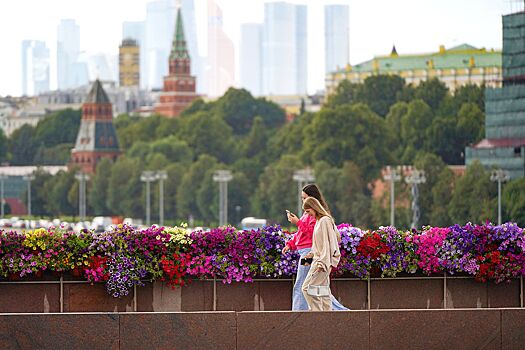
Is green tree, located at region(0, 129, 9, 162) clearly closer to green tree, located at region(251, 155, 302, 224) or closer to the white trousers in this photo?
green tree, located at region(251, 155, 302, 224)

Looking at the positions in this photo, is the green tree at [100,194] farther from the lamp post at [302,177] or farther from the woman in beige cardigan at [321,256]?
the woman in beige cardigan at [321,256]

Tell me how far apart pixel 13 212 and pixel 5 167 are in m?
8.41

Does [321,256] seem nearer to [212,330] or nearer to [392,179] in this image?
[212,330]

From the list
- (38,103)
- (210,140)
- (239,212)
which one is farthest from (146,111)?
(239,212)

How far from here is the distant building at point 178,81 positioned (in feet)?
607

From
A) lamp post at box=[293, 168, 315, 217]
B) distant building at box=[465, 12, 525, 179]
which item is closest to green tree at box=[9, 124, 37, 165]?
lamp post at box=[293, 168, 315, 217]

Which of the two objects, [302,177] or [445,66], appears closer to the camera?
[302,177]

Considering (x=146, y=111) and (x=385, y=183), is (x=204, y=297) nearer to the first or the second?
(x=385, y=183)

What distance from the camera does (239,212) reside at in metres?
126

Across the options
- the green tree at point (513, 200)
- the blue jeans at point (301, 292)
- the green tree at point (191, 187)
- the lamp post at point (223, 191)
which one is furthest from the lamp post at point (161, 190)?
the blue jeans at point (301, 292)

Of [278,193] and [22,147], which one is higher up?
[22,147]

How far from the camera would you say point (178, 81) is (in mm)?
189250

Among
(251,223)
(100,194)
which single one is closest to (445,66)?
(100,194)

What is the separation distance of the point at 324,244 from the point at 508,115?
317 feet
